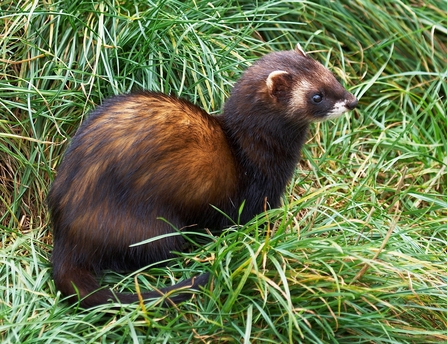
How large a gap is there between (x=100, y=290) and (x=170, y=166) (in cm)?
79

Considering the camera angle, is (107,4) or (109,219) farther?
(107,4)

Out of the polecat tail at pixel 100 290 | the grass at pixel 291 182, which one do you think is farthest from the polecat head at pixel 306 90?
the polecat tail at pixel 100 290

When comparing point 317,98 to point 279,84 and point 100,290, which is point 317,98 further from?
point 100,290

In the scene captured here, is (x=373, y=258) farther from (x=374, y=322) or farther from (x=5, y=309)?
(x=5, y=309)

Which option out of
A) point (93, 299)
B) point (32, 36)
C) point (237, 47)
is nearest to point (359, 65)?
point (237, 47)

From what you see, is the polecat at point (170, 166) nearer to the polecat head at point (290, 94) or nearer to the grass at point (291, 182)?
the polecat head at point (290, 94)

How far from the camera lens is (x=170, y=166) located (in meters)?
4.57

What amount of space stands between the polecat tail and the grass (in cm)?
6

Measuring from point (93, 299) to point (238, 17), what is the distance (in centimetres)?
255

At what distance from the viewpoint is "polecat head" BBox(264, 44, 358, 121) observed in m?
4.93

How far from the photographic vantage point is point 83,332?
4.11 meters

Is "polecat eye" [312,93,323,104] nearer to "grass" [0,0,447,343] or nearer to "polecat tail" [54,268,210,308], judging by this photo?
"grass" [0,0,447,343]

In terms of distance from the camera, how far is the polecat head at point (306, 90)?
16.2 ft

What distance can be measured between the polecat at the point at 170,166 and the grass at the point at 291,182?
15 cm
